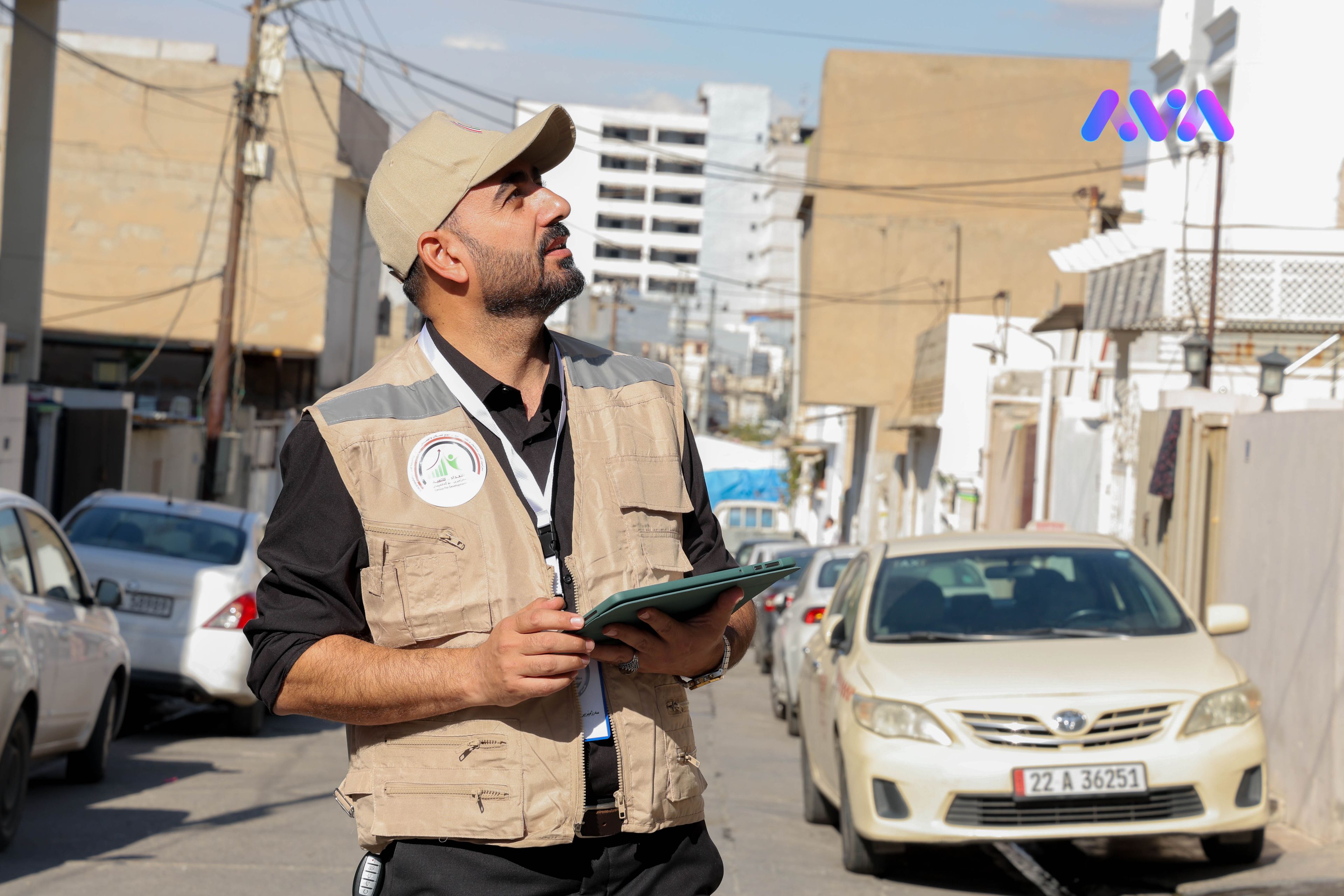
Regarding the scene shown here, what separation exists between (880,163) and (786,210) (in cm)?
5992

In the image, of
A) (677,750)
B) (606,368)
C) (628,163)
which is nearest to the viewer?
(677,750)

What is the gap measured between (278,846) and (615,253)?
98.8 meters

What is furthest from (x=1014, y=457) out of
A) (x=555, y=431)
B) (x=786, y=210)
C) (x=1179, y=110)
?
(x=786, y=210)

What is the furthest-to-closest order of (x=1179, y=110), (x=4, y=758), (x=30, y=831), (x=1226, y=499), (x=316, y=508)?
(x=1179, y=110)
(x=1226, y=499)
(x=30, y=831)
(x=4, y=758)
(x=316, y=508)

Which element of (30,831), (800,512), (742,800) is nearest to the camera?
(30,831)

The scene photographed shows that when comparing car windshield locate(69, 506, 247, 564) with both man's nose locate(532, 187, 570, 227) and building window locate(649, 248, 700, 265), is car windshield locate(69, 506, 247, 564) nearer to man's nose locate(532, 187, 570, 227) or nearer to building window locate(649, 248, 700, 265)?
man's nose locate(532, 187, 570, 227)

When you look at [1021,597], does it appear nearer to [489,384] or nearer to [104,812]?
[104,812]

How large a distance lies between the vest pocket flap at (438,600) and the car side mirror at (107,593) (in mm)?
7086

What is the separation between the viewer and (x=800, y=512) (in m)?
54.5

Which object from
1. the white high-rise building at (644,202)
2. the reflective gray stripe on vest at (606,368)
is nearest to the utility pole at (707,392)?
the white high-rise building at (644,202)

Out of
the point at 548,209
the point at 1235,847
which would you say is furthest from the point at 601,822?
the point at 1235,847

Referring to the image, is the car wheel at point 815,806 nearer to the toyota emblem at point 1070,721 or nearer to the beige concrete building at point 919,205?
the toyota emblem at point 1070,721

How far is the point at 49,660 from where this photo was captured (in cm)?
793

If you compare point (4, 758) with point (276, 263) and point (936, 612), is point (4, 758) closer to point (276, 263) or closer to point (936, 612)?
point (936, 612)
